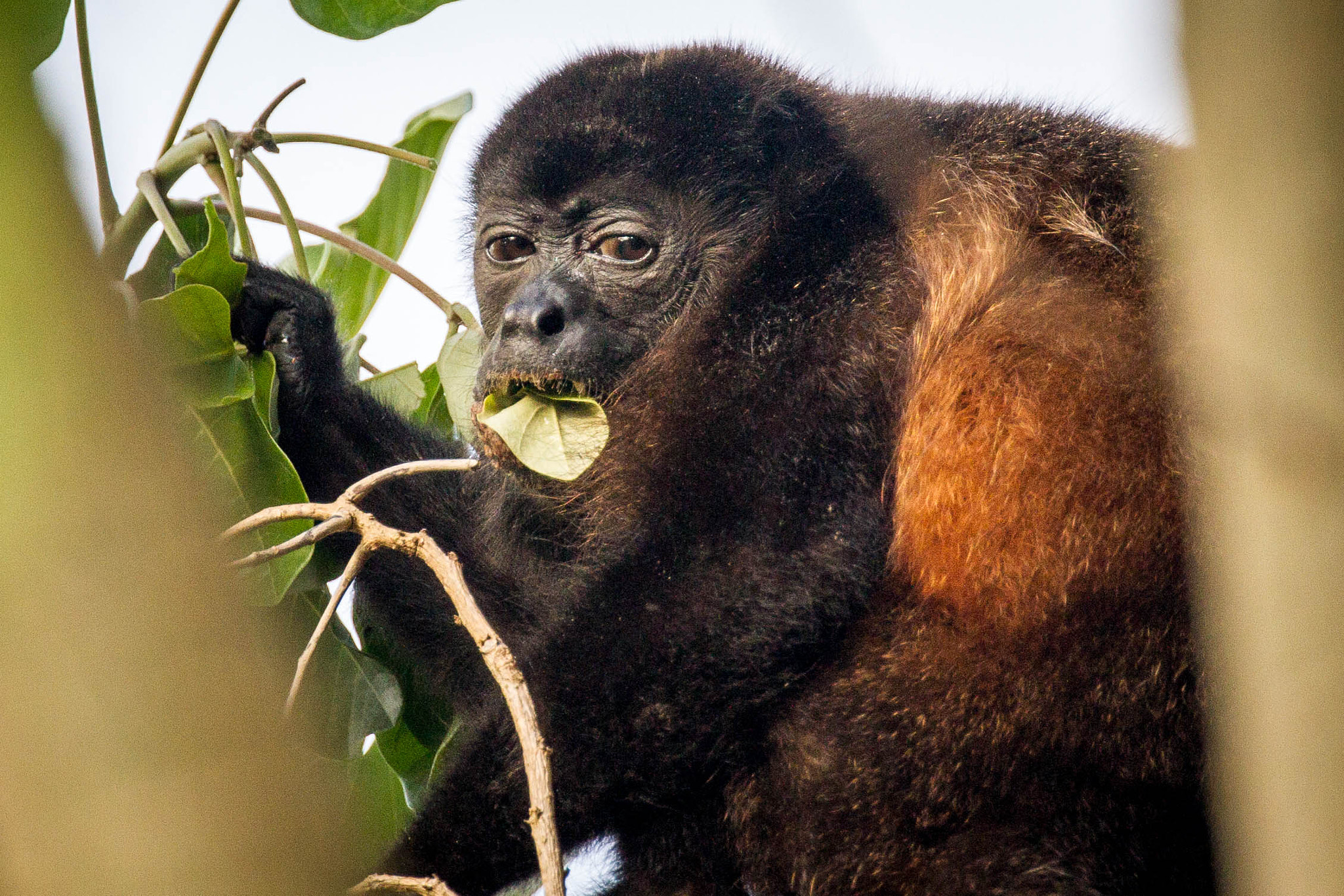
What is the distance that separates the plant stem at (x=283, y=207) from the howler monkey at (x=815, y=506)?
0.15 metres

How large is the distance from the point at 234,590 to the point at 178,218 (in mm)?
2328

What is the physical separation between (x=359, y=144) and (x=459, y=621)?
1869 millimetres

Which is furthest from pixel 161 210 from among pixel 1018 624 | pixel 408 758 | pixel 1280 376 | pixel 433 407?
pixel 1280 376

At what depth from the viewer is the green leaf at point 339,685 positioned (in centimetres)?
281

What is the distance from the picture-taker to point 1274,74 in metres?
1.11

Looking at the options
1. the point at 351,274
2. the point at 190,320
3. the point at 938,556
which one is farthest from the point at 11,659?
the point at 351,274

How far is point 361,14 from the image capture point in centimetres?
360

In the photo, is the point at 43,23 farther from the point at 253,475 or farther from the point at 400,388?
the point at 400,388

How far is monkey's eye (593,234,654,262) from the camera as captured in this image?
3627 mm

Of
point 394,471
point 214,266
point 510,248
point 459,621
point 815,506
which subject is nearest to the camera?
point 459,621

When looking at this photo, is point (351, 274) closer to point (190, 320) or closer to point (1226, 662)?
point (190, 320)

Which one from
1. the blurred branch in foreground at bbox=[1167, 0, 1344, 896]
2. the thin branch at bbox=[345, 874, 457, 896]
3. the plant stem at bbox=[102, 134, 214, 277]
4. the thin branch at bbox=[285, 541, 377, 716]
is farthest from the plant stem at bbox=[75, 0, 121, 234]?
the blurred branch in foreground at bbox=[1167, 0, 1344, 896]

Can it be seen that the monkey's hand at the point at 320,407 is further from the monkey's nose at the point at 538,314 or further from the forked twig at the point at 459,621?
the forked twig at the point at 459,621

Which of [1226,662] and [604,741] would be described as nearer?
[1226,662]
